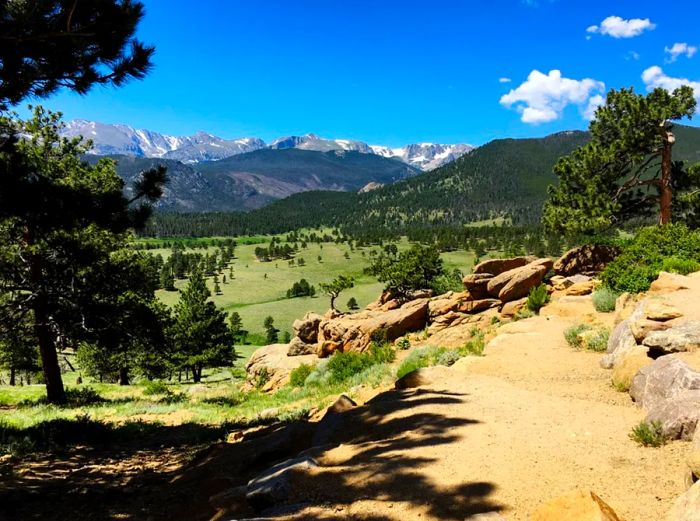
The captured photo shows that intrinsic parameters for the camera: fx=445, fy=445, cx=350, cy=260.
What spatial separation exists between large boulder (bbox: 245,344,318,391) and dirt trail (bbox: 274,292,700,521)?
19331 mm

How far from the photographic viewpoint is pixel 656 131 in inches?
1051

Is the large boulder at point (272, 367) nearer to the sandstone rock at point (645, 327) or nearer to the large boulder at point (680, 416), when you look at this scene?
the sandstone rock at point (645, 327)

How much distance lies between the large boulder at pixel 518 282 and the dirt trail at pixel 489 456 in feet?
48.7

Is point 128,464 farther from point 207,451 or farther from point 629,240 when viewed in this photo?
point 629,240

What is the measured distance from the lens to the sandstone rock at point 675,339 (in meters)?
8.82

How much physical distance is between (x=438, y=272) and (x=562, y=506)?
56610 millimetres

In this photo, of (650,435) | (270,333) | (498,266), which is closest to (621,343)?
(650,435)

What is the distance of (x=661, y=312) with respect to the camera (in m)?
10.4

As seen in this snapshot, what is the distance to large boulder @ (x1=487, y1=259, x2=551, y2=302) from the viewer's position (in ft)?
81.2

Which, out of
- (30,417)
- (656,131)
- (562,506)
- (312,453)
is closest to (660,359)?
(562,506)

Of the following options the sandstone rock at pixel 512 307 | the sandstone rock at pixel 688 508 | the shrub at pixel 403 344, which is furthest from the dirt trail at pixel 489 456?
the shrub at pixel 403 344

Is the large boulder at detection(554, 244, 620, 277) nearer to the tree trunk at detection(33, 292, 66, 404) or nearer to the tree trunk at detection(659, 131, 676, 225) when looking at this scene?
the tree trunk at detection(659, 131, 676, 225)

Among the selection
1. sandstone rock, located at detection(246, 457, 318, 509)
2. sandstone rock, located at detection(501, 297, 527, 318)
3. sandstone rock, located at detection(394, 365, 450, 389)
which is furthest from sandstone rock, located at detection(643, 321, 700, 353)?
sandstone rock, located at detection(501, 297, 527, 318)

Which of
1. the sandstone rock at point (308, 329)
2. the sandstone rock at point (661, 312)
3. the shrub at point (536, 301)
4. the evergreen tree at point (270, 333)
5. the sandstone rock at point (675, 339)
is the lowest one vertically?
the evergreen tree at point (270, 333)
